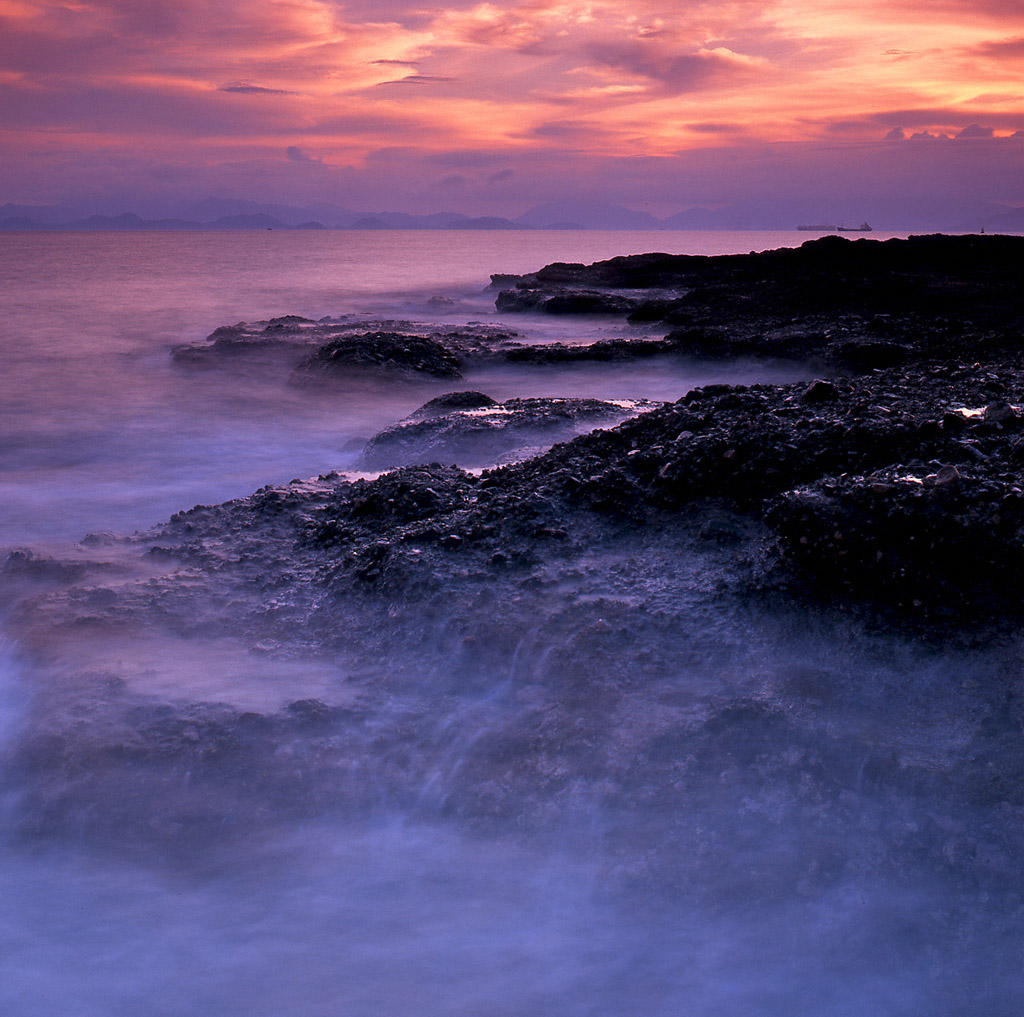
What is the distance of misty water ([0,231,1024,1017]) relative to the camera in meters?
2.37

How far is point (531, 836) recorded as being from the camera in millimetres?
2785

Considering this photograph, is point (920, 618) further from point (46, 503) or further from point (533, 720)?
point (46, 503)

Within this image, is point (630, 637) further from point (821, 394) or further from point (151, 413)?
point (151, 413)

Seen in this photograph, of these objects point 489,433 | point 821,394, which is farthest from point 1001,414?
point 489,433

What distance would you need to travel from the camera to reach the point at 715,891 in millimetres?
2541

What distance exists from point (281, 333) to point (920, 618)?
14931mm

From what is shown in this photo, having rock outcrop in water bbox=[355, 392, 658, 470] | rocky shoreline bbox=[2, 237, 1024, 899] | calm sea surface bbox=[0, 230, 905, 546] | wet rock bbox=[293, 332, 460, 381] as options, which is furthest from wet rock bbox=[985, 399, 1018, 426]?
wet rock bbox=[293, 332, 460, 381]

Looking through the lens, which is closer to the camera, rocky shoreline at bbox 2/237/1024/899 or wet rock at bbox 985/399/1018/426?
rocky shoreline at bbox 2/237/1024/899

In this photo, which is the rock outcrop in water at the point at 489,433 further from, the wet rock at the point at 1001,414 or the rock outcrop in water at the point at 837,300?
the rock outcrop in water at the point at 837,300

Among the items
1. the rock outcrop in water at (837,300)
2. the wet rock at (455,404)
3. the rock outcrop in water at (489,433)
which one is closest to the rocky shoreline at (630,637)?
the rock outcrop in water at (489,433)

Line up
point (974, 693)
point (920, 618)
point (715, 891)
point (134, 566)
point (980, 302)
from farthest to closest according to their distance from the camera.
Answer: point (980, 302)
point (134, 566)
point (920, 618)
point (974, 693)
point (715, 891)

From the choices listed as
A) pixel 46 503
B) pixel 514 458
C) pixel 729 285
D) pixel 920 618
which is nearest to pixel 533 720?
pixel 920 618

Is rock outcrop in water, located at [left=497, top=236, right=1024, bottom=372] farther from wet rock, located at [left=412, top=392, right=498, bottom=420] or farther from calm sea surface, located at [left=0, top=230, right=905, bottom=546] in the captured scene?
wet rock, located at [left=412, top=392, right=498, bottom=420]

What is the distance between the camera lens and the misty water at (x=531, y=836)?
93.1 inches
